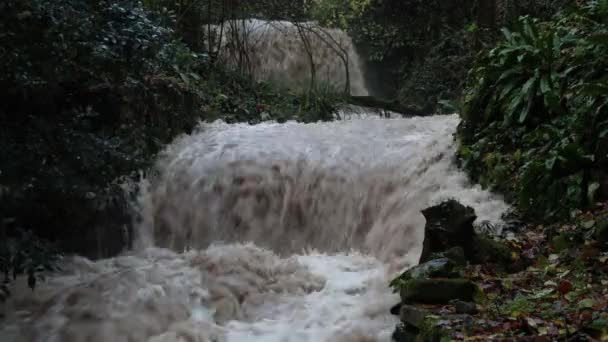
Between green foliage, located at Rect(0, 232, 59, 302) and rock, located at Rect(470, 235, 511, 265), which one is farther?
rock, located at Rect(470, 235, 511, 265)

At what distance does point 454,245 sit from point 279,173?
389 cm

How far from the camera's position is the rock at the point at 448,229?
544 centimetres

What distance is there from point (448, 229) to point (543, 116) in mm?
2564

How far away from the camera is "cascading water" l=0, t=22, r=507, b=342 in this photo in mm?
5320

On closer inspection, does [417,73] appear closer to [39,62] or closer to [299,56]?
[299,56]

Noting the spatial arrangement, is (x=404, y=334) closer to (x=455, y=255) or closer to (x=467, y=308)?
(x=467, y=308)

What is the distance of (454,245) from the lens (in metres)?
5.42

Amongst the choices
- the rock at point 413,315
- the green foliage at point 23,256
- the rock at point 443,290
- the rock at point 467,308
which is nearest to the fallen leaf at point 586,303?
the rock at point 467,308

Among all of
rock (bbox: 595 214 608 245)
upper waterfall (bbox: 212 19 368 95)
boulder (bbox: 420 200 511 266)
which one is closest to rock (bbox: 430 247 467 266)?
boulder (bbox: 420 200 511 266)

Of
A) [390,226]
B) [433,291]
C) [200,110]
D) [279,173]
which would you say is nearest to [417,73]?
[200,110]

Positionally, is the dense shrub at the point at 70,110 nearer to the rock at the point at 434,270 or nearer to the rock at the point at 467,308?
the rock at the point at 434,270

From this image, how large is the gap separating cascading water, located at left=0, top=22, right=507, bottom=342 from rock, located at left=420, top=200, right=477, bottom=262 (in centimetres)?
59

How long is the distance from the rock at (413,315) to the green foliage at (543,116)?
2225mm

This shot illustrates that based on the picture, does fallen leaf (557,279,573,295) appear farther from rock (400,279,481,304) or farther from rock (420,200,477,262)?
rock (420,200,477,262)
